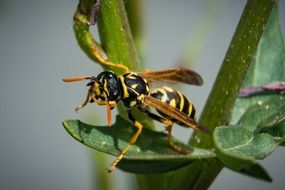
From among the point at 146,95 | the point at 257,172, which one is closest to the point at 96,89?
the point at 146,95

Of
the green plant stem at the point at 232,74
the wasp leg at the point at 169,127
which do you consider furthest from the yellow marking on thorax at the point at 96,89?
the green plant stem at the point at 232,74

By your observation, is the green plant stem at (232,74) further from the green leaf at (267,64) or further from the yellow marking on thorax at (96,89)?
the yellow marking on thorax at (96,89)

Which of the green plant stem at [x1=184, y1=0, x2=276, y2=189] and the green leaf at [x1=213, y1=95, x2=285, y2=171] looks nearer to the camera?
the green leaf at [x1=213, y1=95, x2=285, y2=171]

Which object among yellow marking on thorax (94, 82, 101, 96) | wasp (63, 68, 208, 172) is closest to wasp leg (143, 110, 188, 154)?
wasp (63, 68, 208, 172)

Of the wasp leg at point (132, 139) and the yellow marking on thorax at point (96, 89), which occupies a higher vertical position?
the yellow marking on thorax at point (96, 89)

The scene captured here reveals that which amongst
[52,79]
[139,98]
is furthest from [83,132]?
[52,79]

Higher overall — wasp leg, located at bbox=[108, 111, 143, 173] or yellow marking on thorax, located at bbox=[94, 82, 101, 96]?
yellow marking on thorax, located at bbox=[94, 82, 101, 96]

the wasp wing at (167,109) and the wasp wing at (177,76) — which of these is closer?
the wasp wing at (167,109)

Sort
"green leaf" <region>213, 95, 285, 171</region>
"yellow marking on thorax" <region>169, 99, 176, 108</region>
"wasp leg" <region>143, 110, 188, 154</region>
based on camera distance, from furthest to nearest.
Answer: "yellow marking on thorax" <region>169, 99, 176, 108</region>, "wasp leg" <region>143, 110, 188, 154</region>, "green leaf" <region>213, 95, 285, 171</region>

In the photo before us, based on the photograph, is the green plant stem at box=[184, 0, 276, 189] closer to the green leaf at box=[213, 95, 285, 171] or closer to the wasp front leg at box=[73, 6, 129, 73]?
the green leaf at box=[213, 95, 285, 171]
